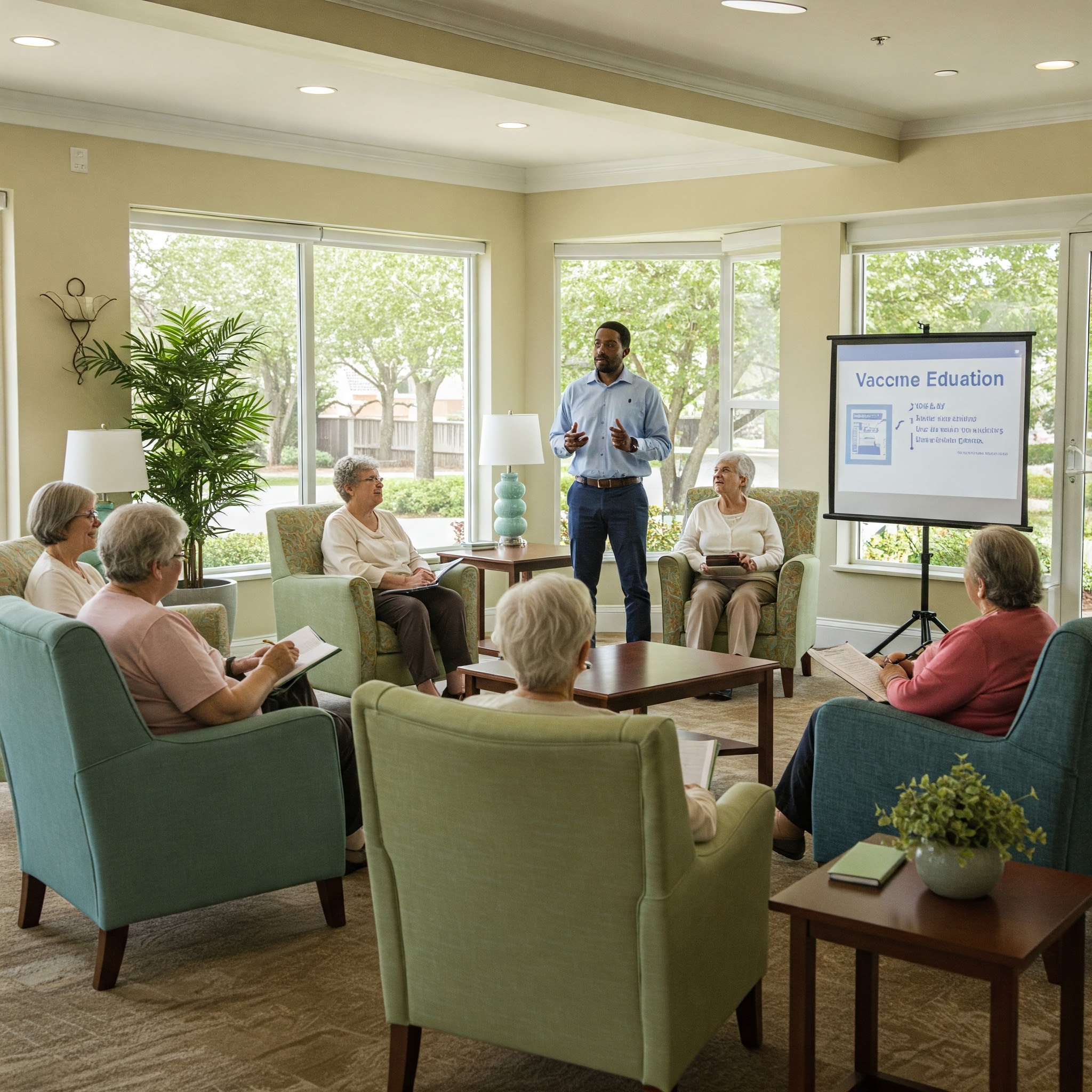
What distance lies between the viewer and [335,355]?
270 inches

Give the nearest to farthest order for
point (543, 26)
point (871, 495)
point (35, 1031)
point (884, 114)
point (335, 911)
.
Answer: point (35, 1031), point (335, 911), point (543, 26), point (884, 114), point (871, 495)

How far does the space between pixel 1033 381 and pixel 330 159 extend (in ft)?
12.4

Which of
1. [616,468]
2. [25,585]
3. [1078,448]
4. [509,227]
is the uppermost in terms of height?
[509,227]

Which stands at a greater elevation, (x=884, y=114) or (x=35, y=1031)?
(x=884, y=114)

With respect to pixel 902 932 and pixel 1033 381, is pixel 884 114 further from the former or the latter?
pixel 902 932

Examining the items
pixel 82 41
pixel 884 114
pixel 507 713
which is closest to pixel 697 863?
pixel 507 713

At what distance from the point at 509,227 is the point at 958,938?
597 cm

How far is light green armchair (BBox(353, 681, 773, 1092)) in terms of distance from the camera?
196 centimetres

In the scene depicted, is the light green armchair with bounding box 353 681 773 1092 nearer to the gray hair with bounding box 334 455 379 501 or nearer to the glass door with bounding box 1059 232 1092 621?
the gray hair with bounding box 334 455 379 501

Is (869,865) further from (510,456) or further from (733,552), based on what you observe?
(510,456)

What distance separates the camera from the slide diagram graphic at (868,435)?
20.6 ft

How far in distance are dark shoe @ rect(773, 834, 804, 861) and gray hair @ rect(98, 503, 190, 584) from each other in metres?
1.92

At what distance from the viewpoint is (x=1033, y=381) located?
6219mm

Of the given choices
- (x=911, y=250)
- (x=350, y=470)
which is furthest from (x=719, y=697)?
(x=911, y=250)
